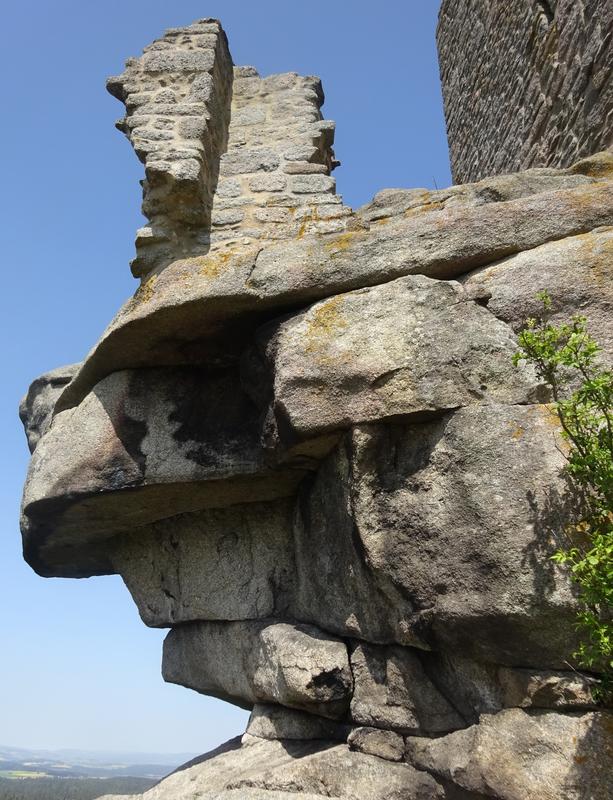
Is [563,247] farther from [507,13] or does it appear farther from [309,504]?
[507,13]

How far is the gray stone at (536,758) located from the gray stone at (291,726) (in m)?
0.77

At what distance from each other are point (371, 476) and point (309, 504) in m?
0.71

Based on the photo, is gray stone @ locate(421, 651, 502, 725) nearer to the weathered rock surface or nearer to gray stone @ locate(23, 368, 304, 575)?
the weathered rock surface

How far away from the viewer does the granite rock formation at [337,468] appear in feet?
9.17

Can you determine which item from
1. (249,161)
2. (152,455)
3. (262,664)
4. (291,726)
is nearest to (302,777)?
(291,726)

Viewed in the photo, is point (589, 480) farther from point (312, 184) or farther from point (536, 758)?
point (312, 184)

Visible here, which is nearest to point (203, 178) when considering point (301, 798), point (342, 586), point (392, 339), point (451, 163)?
point (392, 339)

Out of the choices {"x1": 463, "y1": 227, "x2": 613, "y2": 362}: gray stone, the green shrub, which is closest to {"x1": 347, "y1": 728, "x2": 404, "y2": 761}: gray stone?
the green shrub

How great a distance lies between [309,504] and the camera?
3.83 meters

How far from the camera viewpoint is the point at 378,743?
3172 mm

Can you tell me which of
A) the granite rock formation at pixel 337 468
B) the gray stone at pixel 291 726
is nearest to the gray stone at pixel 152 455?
the granite rock formation at pixel 337 468

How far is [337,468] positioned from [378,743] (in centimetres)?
119

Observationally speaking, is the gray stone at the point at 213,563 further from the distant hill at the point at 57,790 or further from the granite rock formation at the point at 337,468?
the distant hill at the point at 57,790

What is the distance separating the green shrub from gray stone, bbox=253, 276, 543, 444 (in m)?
0.20
